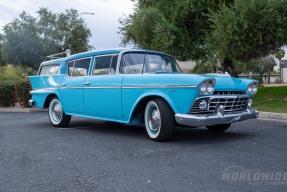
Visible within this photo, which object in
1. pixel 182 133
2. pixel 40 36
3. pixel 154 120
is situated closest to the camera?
pixel 154 120

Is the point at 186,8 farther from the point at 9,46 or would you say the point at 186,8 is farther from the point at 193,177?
the point at 9,46

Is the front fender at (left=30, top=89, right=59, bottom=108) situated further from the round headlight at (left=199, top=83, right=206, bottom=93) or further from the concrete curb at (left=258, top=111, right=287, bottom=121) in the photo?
the concrete curb at (left=258, top=111, right=287, bottom=121)

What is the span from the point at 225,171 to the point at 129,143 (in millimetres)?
2174

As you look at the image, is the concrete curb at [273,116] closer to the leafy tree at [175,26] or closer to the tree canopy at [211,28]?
the tree canopy at [211,28]

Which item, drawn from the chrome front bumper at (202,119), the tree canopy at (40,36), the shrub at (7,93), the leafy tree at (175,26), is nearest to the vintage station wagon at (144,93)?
the chrome front bumper at (202,119)

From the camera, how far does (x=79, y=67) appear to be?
7.79m

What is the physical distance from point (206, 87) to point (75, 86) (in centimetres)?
314

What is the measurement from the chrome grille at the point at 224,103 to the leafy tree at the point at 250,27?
19.4 ft

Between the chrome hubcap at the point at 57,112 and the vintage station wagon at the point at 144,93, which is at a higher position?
the vintage station wagon at the point at 144,93

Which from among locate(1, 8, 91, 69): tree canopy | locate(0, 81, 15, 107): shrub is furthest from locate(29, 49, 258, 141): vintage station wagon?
locate(1, 8, 91, 69): tree canopy

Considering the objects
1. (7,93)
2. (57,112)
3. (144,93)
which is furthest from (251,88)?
(7,93)

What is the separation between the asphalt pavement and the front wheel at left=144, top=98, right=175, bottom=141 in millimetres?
147

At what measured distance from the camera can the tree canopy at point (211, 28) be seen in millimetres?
11570

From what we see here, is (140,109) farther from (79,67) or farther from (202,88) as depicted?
(79,67)
